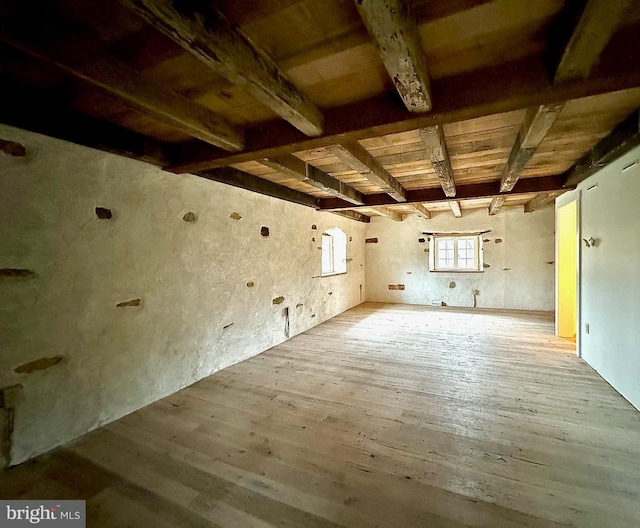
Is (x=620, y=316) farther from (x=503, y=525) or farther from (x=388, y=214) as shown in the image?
(x=388, y=214)

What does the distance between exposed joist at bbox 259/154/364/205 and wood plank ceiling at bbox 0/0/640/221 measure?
1.45 ft

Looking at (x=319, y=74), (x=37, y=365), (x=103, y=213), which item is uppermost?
(x=319, y=74)

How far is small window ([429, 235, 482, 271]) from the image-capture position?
20.8ft

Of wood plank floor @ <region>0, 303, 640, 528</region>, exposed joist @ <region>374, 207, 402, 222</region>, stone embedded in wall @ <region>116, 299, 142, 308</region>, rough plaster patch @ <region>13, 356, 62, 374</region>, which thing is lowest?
wood plank floor @ <region>0, 303, 640, 528</region>

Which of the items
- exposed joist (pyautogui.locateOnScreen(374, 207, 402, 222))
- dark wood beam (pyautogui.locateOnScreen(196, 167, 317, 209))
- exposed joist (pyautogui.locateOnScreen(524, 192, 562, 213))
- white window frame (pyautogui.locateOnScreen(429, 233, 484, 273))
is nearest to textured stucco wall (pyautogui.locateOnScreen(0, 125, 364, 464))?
dark wood beam (pyautogui.locateOnScreen(196, 167, 317, 209))

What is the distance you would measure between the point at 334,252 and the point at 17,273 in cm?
477

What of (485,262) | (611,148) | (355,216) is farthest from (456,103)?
(485,262)

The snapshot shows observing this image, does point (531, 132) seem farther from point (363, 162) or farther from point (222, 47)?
point (222, 47)

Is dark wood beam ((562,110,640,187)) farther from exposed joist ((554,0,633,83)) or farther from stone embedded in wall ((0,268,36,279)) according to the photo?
stone embedded in wall ((0,268,36,279))

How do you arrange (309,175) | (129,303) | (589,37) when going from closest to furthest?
(589,37) → (129,303) → (309,175)

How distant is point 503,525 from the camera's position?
125 cm

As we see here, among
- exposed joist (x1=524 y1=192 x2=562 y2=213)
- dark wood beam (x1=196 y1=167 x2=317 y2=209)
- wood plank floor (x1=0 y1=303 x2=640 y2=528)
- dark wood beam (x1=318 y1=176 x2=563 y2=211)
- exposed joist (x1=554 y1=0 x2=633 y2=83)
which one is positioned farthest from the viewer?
exposed joist (x1=524 y1=192 x2=562 y2=213)

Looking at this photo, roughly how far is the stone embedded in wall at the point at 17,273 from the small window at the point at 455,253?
651 centimetres

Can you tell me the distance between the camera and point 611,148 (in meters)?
2.01
